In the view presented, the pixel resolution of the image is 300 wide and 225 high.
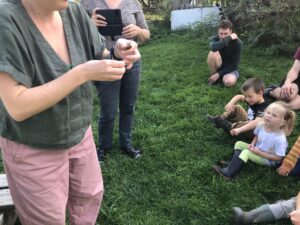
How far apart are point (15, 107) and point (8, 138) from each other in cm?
29

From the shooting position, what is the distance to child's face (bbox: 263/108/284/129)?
3312mm

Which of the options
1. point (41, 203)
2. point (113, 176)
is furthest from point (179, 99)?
point (41, 203)

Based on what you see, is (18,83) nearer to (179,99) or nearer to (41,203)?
(41,203)

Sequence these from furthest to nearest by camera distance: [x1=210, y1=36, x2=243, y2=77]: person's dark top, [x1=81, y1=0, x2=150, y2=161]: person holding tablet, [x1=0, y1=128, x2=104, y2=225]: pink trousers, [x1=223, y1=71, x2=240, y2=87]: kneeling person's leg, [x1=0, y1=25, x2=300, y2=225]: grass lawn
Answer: [x1=210, y1=36, x2=243, y2=77]: person's dark top, [x1=223, y1=71, x2=240, y2=87]: kneeling person's leg, [x1=81, y1=0, x2=150, y2=161]: person holding tablet, [x1=0, y1=25, x2=300, y2=225]: grass lawn, [x1=0, y1=128, x2=104, y2=225]: pink trousers

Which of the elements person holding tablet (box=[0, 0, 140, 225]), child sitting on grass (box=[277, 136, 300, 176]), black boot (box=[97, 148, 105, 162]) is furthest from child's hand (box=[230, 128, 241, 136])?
person holding tablet (box=[0, 0, 140, 225])

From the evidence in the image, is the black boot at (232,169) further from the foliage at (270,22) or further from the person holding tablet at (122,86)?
the foliage at (270,22)

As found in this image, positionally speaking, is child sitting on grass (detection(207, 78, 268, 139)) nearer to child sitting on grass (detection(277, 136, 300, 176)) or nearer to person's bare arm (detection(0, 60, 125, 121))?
Answer: child sitting on grass (detection(277, 136, 300, 176))

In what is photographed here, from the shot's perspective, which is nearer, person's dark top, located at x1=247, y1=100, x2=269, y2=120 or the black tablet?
the black tablet

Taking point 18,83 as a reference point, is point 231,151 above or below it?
below

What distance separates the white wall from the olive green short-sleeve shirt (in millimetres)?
8460

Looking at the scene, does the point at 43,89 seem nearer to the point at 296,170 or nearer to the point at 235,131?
the point at 296,170

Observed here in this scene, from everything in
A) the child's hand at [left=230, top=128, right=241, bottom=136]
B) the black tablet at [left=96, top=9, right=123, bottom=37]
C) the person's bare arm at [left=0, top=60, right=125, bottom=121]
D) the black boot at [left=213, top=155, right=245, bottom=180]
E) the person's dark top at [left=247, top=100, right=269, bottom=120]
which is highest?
the person's bare arm at [left=0, top=60, right=125, bottom=121]

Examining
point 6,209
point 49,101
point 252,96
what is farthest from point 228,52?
point 49,101

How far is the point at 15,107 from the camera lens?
1412 millimetres
